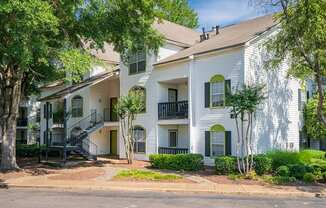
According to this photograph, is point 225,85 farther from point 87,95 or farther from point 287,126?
point 87,95

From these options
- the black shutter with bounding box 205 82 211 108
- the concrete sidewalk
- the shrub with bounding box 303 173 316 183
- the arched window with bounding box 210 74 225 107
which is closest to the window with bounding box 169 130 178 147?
the black shutter with bounding box 205 82 211 108

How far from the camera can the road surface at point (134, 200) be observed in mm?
12859

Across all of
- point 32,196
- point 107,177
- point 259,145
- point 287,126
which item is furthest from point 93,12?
point 287,126

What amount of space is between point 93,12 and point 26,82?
968 cm

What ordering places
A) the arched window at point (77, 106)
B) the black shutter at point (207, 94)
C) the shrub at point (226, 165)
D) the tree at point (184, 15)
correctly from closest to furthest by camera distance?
the shrub at point (226, 165) < the black shutter at point (207, 94) < the arched window at point (77, 106) < the tree at point (184, 15)

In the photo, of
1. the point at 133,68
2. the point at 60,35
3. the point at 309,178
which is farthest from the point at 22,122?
the point at 309,178

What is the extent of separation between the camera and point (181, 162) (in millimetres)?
22328

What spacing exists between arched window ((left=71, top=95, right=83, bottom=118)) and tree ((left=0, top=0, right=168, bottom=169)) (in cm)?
855

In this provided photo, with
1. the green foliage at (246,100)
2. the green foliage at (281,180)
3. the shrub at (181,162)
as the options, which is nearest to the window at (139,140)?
the shrub at (181,162)

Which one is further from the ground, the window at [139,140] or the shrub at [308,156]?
the window at [139,140]

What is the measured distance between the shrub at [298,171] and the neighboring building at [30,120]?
97.5 ft

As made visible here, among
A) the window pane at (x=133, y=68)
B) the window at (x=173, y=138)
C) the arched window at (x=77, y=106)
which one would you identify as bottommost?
the window at (x=173, y=138)

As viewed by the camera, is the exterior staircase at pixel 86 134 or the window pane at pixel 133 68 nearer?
the exterior staircase at pixel 86 134

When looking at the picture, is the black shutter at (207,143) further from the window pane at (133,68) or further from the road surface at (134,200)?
the road surface at (134,200)
